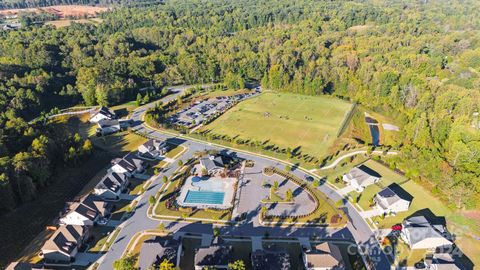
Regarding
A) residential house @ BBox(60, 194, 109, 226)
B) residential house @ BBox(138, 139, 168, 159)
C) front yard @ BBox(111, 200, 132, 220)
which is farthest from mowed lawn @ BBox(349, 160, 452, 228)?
residential house @ BBox(60, 194, 109, 226)

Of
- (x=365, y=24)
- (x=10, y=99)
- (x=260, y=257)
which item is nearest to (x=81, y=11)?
(x=10, y=99)

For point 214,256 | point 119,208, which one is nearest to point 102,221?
point 119,208

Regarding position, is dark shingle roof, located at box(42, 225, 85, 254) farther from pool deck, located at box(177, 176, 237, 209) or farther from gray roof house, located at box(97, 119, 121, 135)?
gray roof house, located at box(97, 119, 121, 135)

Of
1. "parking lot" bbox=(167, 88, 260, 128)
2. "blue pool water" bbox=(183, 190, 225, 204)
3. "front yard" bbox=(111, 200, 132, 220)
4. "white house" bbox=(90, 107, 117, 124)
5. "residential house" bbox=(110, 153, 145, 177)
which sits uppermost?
"white house" bbox=(90, 107, 117, 124)

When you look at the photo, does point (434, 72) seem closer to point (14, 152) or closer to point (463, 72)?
point (463, 72)

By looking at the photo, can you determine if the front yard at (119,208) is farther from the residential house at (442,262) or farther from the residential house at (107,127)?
the residential house at (442,262)

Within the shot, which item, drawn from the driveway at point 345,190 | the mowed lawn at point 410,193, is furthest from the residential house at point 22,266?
the mowed lawn at point 410,193
